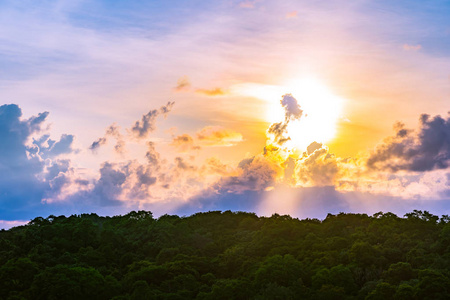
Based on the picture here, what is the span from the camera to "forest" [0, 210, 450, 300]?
7556cm

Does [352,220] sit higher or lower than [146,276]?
higher

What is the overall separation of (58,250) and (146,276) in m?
24.6

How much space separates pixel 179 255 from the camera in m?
94.6

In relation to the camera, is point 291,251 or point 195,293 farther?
point 291,251

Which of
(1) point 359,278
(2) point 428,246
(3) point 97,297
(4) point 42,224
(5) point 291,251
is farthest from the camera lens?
(4) point 42,224

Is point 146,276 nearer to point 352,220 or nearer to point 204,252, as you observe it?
point 204,252

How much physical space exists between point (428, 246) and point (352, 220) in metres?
26.4

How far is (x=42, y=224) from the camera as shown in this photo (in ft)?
375

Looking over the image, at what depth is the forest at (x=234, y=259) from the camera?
7556 centimetres

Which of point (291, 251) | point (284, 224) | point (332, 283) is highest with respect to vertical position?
point (284, 224)

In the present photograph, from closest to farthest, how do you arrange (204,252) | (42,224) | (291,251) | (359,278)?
(359,278), (291,251), (204,252), (42,224)

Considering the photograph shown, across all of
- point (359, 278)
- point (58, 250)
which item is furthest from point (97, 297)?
point (359, 278)

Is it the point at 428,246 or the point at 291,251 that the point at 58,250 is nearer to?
the point at 291,251

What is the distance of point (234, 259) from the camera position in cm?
9312
